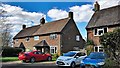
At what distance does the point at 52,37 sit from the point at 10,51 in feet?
2.51

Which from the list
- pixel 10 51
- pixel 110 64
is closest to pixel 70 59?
pixel 110 64

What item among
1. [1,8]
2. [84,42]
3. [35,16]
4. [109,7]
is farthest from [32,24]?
[109,7]

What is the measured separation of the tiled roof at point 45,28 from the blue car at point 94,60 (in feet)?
2.37

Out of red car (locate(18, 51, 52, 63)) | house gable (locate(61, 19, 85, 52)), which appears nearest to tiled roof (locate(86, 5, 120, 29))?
house gable (locate(61, 19, 85, 52))

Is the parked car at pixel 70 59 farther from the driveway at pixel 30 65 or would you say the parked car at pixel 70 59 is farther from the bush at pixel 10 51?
the bush at pixel 10 51

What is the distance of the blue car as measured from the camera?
5.12m

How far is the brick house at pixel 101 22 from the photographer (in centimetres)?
538

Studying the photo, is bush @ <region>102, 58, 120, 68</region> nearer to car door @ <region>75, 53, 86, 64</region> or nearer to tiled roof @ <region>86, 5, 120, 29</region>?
car door @ <region>75, 53, 86, 64</region>

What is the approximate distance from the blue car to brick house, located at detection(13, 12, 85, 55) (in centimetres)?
24

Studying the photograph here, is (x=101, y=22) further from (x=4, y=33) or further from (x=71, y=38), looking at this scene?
(x=4, y=33)

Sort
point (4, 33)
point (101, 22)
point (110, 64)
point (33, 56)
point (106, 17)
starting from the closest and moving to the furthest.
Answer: point (110, 64)
point (4, 33)
point (33, 56)
point (106, 17)
point (101, 22)

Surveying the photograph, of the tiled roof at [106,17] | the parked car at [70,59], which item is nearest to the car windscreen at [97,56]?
the parked car at [70,59]

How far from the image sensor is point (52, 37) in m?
5.42

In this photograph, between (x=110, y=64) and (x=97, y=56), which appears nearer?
(x=110, y=64)
